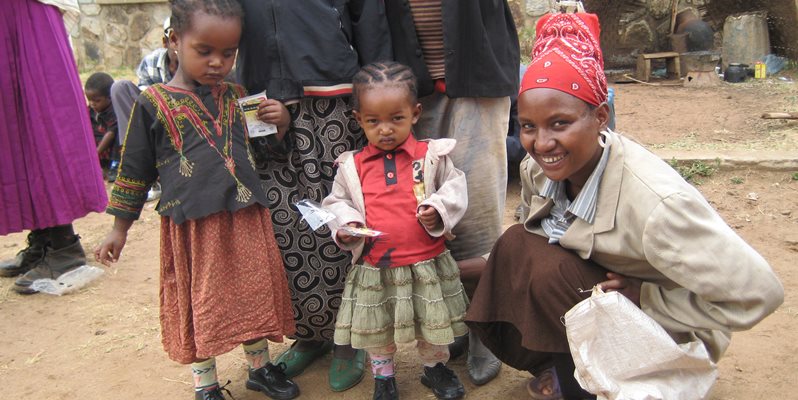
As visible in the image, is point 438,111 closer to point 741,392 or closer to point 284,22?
point 284,22

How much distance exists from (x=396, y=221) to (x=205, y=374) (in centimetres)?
96

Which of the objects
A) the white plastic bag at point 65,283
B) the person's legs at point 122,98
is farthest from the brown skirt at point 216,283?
the person's legs at point 122,98

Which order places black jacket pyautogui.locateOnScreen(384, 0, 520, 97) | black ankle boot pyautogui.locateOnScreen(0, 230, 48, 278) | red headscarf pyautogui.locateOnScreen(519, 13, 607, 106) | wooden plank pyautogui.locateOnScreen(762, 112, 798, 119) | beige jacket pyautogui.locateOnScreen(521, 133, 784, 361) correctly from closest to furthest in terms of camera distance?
beige jacket pyautogui.locateOnScreen(521, 133, 784, 361), red headscarf pyautogui.locateOnScreen(519, 13, 607, 106), black jacket pyautogui.locateOnScreen(384, 0, 520, 97), black ankle boot pyautogui.locateOnScreen(0, 230, 48, 278), wooden plank pyautogui.locateOnScreen(762, 112, 798, 119)

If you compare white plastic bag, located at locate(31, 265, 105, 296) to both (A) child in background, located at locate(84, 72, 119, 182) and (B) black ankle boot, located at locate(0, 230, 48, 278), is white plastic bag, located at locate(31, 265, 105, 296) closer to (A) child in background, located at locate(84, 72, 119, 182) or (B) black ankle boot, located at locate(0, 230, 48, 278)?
(B) black ankle boot, located at locate(0, 230, 48, 278)

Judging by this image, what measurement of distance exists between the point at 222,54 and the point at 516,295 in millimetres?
1297

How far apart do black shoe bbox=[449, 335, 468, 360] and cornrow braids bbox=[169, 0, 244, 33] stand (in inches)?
63.2

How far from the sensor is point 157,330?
3.56 meters

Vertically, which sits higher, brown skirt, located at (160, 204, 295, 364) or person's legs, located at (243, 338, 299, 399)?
brown skirt, located at (160, 204, 295, 364)

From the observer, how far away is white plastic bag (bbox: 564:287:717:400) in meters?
1.95

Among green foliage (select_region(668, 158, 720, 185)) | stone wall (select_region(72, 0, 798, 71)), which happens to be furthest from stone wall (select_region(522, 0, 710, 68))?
green foliage (select_region(668, 158, 720, 185))

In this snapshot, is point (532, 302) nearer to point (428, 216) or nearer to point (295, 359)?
point (428, 216)

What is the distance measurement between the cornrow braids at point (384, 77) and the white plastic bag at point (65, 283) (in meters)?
2.71

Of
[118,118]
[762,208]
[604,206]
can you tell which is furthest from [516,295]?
[118,118]

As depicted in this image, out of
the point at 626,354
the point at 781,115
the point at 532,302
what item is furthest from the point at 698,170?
the point at 626,354
